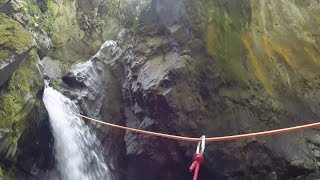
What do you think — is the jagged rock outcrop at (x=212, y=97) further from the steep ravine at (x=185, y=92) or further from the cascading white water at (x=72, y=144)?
the cascading white water at (x=72, y=144)

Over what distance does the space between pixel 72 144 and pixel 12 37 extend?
248 centimetres

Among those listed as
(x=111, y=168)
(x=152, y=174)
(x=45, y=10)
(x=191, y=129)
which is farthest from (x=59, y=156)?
(x=45, y=10)

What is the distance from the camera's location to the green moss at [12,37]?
5.98m

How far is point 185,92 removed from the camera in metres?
7.57

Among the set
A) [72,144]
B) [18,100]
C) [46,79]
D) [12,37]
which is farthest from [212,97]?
[46,79]

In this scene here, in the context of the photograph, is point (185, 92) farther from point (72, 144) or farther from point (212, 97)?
point (72, 144)

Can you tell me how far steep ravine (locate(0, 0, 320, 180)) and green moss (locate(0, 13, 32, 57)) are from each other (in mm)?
24

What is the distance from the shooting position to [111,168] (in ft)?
26.8

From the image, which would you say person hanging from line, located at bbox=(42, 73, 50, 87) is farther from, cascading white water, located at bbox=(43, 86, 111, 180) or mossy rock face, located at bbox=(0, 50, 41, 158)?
mossy rock face, located at bbox=(0, 50, 41, 158)

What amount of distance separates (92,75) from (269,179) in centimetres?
444

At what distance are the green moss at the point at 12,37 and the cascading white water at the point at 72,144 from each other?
5.61 ft

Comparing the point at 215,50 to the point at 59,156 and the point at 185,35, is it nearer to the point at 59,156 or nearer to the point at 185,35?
the point at 185,35

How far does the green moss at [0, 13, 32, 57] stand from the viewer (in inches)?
236

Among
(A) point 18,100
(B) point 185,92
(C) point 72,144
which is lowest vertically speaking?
(C) point 72,144
